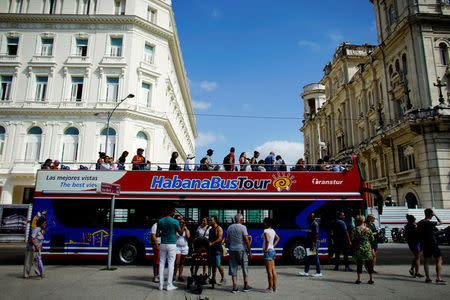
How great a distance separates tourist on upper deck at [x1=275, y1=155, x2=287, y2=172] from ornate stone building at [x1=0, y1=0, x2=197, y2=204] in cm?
1687

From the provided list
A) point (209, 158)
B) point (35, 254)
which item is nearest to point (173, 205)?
point (209, 158)

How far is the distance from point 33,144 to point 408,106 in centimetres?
3570

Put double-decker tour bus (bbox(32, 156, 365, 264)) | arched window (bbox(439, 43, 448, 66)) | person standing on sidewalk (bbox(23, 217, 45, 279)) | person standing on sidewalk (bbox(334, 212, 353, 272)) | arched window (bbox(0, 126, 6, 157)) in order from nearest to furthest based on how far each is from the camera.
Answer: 1. person standing on sidewalk (bbox(23, 217, 45, 279))
2. person standing on sidewalk (bbox(334, 212, 353, 272))
3. double-decker tour bus (bbox(32, 156, 365, 264))
4. arched window (bbox(0, 126, 6, 157))
5. arched window (bbox(439, 43, 448, 66))

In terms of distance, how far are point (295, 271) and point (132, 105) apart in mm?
21708

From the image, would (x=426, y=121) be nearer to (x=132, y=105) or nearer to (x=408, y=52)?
(x=408, y=52)

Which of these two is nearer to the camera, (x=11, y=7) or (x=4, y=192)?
(x=4, y=192)

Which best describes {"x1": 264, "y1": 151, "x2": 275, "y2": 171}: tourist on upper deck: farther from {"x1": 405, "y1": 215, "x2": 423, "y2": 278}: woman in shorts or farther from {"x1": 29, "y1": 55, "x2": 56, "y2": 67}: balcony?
{"x1": 29, "y1": 55, "x2": 56, "y2": 67}: balcony

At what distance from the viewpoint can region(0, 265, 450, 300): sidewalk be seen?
7.27 metres

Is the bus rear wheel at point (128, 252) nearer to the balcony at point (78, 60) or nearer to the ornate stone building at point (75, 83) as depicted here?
the ornate stone building at point (75, 83)

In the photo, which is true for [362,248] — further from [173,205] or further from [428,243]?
[173,205]

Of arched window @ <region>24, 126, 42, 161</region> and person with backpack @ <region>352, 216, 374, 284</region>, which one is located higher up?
arched window @ <region>24, 126, 42, 161</region>

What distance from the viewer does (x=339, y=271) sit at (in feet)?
35.4

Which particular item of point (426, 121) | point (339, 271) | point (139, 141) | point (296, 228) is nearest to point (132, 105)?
point (139, 141)

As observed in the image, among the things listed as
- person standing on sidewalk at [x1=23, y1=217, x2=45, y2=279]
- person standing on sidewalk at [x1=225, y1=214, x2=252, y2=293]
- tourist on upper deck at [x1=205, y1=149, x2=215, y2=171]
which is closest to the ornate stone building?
tourist on upper deck at [x1=205, y1=149, x2=215, y2=171]
